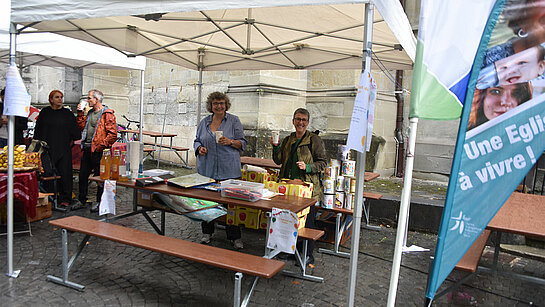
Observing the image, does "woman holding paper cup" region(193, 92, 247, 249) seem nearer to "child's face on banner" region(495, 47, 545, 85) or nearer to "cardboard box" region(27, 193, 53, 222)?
"cardboard box" region(27, 193, 53, 222)

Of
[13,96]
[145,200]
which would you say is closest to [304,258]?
[145,200]

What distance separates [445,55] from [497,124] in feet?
1.20

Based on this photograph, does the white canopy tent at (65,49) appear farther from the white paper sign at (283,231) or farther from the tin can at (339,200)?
the white paper sign at (283,231)

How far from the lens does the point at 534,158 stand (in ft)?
4.52

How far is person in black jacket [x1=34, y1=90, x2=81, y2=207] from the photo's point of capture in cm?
575

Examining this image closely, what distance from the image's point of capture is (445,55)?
1.56 meters

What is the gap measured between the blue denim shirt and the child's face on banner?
11.0 feet

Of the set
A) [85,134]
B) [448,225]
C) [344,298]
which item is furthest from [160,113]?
[448,225]

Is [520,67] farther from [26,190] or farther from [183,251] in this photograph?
[26,190]

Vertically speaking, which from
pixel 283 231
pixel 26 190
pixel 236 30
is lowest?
pixel 26 190

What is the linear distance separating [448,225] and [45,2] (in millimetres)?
3354

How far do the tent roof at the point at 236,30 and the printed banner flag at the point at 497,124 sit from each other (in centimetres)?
122

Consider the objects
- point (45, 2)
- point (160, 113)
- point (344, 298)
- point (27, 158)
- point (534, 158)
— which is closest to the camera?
point (534, 158)

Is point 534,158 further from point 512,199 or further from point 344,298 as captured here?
point 512,199
